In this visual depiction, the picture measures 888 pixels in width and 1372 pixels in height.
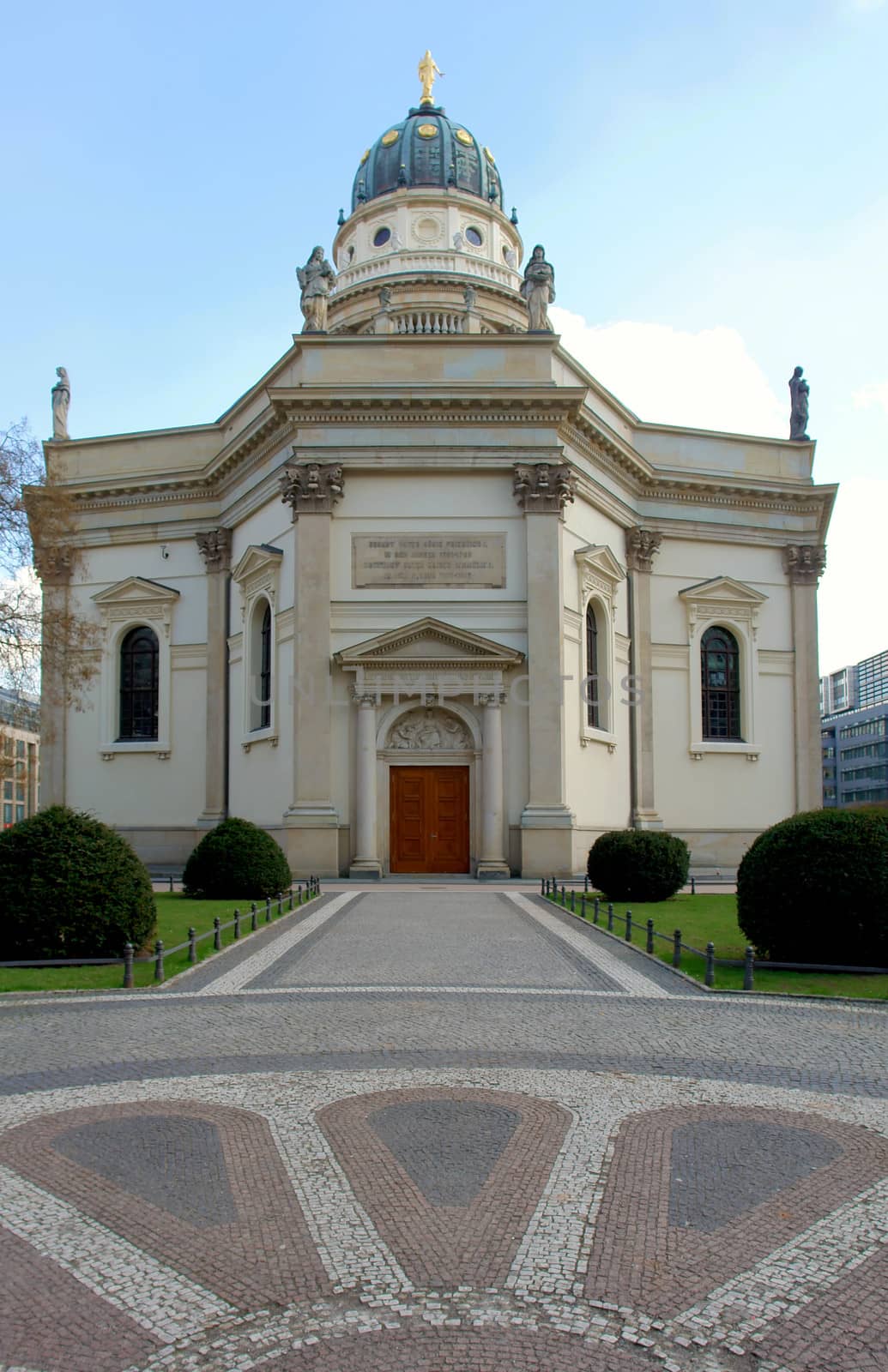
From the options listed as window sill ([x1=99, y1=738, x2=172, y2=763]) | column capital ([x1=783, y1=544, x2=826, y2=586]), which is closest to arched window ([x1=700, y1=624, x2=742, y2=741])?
column capital ([x1=783, y1=544, x2=826, y2=586])

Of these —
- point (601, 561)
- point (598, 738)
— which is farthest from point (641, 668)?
point (598, 738)

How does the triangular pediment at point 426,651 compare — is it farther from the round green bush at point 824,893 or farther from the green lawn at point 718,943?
the round green bush at point 824,893

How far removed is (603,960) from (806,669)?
25.0m

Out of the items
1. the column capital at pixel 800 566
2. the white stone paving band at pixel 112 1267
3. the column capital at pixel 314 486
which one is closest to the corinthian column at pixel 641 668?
the column capital at pixel 800 566

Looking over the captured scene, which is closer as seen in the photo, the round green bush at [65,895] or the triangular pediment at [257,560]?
the round green bush at [65,895]

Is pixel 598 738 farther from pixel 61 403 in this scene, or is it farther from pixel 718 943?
A: pixel 61 403

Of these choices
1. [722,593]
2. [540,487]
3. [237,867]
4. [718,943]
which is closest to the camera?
[718,943]

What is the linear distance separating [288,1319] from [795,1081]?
4803mm

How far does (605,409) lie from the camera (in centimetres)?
3425

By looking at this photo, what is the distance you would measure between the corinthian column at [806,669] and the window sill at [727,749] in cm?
162

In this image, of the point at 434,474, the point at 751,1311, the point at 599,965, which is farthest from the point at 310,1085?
the point at 434,474

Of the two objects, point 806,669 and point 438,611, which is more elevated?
point 438,611

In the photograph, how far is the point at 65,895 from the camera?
1333cm

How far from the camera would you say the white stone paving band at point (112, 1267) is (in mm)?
4328
